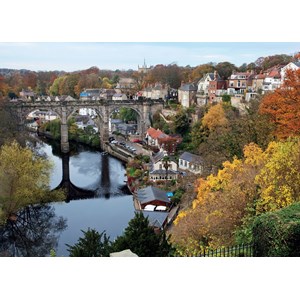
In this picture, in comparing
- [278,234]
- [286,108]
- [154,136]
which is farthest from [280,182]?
[154,136]

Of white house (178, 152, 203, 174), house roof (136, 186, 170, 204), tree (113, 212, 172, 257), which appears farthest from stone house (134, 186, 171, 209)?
tree (113, 212, 172, 257)

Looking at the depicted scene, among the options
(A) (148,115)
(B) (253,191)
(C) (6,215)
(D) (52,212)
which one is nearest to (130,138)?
(A) (148,115)

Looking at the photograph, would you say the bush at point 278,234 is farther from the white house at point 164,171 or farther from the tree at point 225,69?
the tree at point 225,69

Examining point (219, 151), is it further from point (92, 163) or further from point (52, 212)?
point (92, 163)

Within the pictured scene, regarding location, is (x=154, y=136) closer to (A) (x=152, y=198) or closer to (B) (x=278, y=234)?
(A) (x=152, y=198)

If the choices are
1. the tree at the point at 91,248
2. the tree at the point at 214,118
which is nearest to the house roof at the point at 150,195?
the tree at the point at 214,118

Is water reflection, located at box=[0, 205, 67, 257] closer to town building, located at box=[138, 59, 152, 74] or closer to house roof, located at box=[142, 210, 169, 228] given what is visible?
house roof, located at box=[142, 210, 169, 228]
